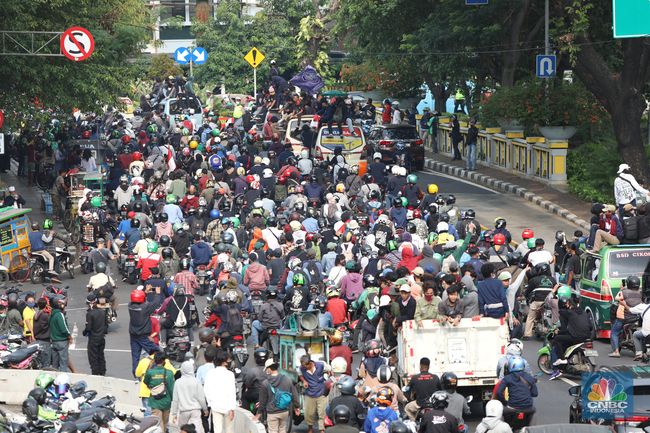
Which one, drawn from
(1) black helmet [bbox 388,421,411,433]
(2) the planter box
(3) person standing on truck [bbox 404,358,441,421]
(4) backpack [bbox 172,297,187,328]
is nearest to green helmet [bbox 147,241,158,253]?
(4) backpack [bbox 172,297,187,328]

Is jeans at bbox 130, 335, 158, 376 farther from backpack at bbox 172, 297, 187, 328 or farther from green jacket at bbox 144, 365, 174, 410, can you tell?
green jacket at bbox 144, 365, 174, 410

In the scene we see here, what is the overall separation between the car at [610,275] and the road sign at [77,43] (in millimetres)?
15671

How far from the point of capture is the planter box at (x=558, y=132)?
Result: 39594 mm

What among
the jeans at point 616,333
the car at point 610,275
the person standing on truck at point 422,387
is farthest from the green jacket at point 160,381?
the car at point 610,275

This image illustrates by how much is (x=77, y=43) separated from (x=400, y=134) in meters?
12.6

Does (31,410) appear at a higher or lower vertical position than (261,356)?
lower

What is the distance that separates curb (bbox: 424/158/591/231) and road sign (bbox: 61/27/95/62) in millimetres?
11979

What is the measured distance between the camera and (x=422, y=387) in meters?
17.4

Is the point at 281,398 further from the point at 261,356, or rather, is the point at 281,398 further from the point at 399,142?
the point at 399,142

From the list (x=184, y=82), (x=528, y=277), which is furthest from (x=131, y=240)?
(x=184, y=82)

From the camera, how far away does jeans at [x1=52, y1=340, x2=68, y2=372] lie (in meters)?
21.9

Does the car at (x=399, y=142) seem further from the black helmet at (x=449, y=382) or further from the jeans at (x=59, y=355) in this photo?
the black helmet at (x=449, y=382)

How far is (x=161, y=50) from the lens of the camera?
8662cm

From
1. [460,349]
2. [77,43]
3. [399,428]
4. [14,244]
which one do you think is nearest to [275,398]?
[460,349]
